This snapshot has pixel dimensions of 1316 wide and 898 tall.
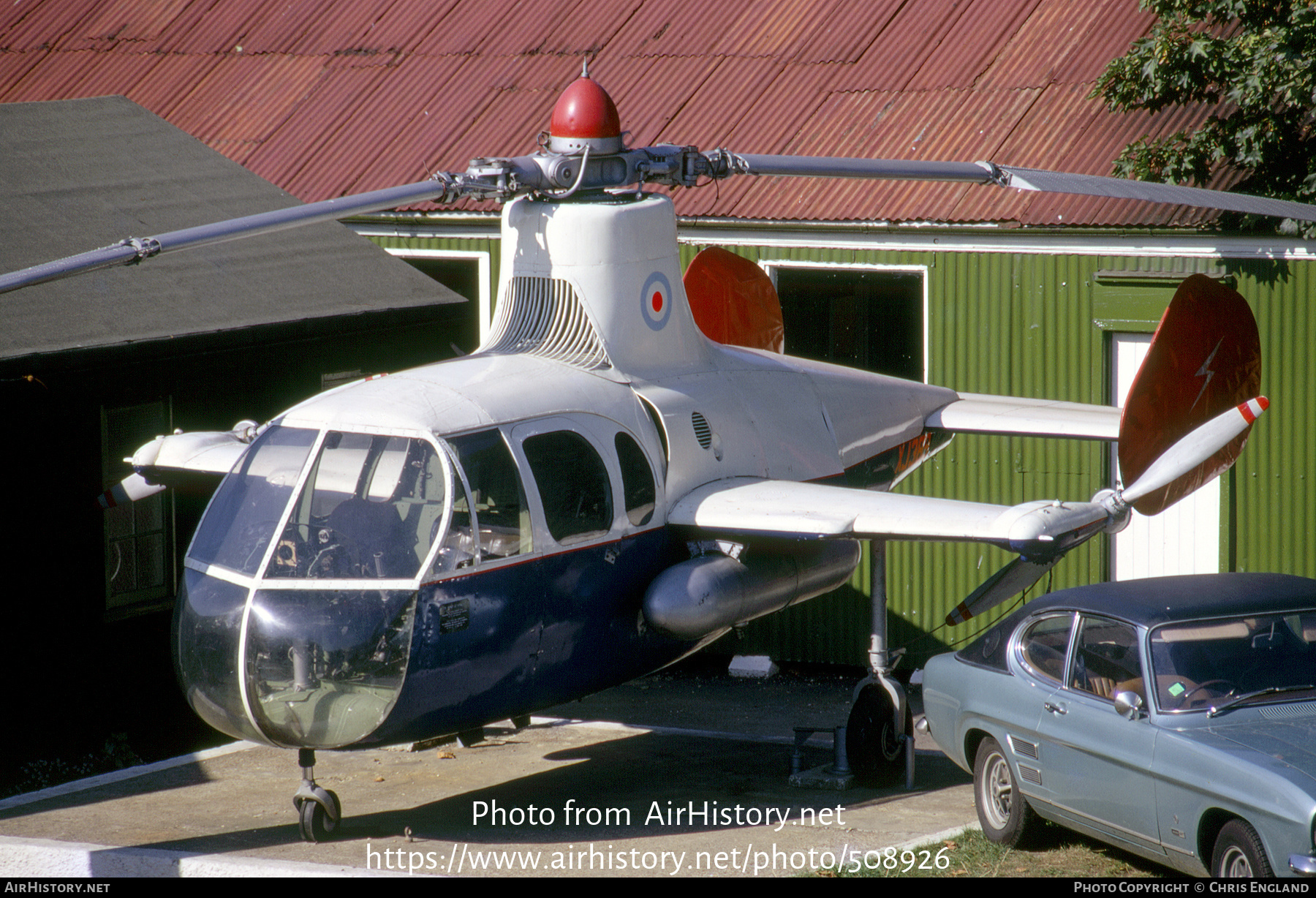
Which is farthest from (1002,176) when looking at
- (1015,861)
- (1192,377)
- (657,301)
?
(1015,861)

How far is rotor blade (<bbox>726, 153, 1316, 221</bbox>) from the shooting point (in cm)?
1156

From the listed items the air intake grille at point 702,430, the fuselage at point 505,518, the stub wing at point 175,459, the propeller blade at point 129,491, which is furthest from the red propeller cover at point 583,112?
the propeller blade at point 129,491

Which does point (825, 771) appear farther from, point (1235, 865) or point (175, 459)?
point (175, 459)

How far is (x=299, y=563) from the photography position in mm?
9594

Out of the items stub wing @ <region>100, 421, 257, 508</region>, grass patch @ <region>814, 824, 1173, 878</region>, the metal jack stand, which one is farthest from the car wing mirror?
stub wing @ <region>100, 421, 257, 508</region>

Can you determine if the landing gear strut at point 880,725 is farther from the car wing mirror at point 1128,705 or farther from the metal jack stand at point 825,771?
the car wing mirror at point 1128,705

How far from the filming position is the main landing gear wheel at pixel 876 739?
11906mm

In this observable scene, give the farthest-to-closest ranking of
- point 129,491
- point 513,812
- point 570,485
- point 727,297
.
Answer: point 727,297 → point 129,491 → point 513,812 → point 570,485

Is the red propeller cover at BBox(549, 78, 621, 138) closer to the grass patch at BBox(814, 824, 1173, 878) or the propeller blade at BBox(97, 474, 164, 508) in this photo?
the propeller blade at BBox(97, 474, 164, 508)

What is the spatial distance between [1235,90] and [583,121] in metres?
6.28

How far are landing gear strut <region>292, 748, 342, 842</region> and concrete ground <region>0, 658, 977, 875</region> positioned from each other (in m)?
0.09

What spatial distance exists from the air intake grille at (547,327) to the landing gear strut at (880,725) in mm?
2811

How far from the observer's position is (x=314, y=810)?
408 inches

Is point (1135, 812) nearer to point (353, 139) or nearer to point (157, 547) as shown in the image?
point (157, 547)
